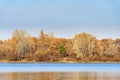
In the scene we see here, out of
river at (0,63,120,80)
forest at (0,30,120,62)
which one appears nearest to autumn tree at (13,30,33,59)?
forest at (0,30,120,62)

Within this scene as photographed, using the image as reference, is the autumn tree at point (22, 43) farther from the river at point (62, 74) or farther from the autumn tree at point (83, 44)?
the river at point (62, 74)

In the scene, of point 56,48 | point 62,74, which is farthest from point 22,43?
point 62,74

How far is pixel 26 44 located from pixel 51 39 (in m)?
3.19

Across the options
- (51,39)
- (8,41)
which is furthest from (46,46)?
(8,41)

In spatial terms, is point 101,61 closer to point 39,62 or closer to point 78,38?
point 78,38

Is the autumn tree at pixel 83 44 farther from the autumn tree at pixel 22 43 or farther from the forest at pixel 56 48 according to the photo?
the autumn tree at pixel 22 43

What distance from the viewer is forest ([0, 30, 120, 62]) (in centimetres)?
5588

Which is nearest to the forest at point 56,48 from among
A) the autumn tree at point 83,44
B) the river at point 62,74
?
A: the autumn tree at point 83,44

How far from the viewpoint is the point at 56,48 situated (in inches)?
2238

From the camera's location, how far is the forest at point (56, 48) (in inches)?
2200

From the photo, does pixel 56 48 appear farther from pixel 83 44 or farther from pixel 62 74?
pixel 62 74

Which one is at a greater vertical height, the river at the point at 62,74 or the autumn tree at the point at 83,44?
the autumn tree at the point at 83,44

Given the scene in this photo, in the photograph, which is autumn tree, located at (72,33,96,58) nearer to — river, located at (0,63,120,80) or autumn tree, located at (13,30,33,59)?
autumn tree, located at (13,30,33,59)

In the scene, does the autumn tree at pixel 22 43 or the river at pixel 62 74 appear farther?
the autumn tree at pixel 22 43
